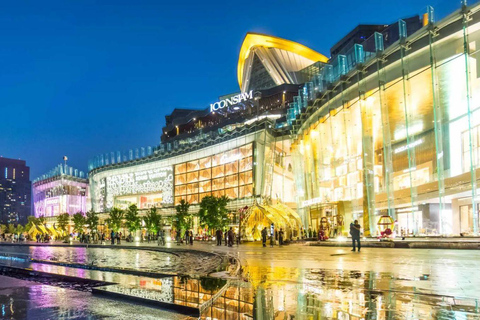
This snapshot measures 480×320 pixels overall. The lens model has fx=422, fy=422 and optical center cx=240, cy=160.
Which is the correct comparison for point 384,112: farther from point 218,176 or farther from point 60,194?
point 60,194

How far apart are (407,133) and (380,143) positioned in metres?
16.1

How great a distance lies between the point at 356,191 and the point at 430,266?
87.5ft

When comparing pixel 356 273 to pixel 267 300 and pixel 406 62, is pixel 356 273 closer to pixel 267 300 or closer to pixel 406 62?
pixel 267 300

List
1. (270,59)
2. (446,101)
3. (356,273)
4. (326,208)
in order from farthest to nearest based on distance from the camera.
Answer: (270,59) < (326,208) < (446,101) < (356,273)

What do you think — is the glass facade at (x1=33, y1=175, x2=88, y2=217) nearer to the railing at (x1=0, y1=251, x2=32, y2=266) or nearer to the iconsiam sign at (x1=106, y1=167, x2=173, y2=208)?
the iconsiam sign at (x1=106, y1=167, x2=173, y2=208)

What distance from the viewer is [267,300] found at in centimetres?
718

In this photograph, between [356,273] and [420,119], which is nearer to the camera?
[356,273]

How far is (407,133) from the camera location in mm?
27344

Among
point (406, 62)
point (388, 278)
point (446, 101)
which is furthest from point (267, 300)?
point (446, 101)

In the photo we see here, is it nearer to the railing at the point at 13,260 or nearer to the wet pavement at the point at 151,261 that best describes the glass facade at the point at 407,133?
the wet pavement at the point at 151,261

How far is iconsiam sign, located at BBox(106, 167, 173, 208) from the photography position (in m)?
85.6

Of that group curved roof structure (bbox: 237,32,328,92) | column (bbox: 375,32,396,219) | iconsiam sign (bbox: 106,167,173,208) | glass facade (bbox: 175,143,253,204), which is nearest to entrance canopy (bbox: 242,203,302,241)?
column (bbox: 375,32,396,219)

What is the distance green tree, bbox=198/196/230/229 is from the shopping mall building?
31.2 feet

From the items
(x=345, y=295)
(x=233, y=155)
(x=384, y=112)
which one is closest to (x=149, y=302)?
(x=345, y=295)
